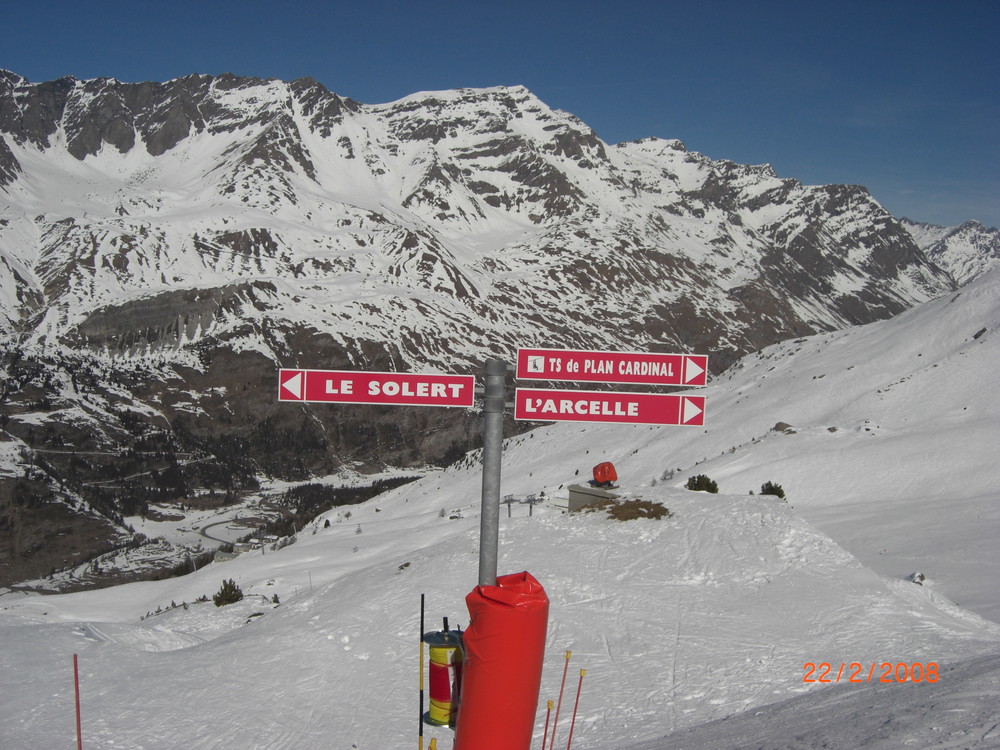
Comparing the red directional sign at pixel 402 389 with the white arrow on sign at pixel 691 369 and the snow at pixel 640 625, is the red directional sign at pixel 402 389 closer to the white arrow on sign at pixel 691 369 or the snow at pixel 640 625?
the white arrow on sign at pixel 691 369

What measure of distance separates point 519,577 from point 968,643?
384 inches

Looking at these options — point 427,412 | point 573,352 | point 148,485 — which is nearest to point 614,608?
point 573,352

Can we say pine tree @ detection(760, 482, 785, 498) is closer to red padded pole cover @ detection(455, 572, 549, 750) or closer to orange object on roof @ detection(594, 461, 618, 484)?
orange object on roof @ detection(594, 461, 618, 484)

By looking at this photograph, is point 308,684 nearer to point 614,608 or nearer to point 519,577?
point 614,608

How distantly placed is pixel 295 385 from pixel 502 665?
3.70 m

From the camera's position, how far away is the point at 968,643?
1270 cm

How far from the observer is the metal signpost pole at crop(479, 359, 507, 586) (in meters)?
7.37

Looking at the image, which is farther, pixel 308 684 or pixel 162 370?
pixel 162 370

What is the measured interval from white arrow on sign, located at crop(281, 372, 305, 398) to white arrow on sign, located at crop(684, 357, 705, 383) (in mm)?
4103

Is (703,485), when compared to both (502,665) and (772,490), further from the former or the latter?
(502,665)

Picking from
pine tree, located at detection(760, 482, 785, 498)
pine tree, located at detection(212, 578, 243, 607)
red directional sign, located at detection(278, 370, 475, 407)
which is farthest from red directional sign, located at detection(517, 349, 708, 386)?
pine tree, located at detection(760, 482, 785, 498)
